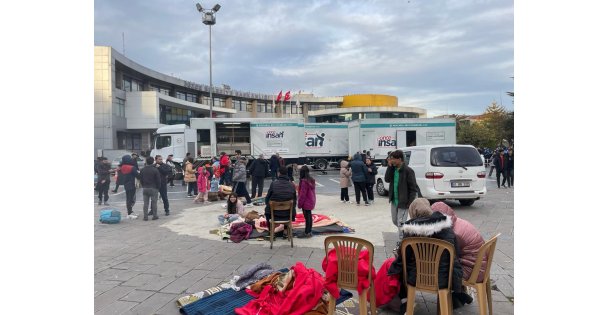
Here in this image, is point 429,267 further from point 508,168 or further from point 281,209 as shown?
point 508,168

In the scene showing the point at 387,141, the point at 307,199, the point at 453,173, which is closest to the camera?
the point at 307,199

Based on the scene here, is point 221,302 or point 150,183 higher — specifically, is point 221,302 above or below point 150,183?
below

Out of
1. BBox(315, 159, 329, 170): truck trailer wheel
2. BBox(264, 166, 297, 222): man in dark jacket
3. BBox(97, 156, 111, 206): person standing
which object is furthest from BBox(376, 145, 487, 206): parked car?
BBox(315, 159, 329, 170): truck trailer wheel

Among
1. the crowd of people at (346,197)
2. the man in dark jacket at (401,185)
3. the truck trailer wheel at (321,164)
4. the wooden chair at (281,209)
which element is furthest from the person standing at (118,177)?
the truck trailer wheel at (321,164)

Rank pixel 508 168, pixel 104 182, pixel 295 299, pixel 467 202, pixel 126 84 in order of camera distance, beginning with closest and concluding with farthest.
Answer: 1. pixel 295 299
2. pixel 104 182
3. pixel 467 202
4. pixel 508 168
5. pixel 126 84

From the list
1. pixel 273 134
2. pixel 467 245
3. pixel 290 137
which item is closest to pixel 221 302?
pixel 467 245

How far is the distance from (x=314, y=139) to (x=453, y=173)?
46.9 ft

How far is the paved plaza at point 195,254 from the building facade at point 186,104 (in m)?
9.09

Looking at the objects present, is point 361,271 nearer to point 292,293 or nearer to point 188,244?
point 292,293

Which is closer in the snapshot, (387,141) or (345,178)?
(345,178)

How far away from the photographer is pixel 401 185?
567 cm

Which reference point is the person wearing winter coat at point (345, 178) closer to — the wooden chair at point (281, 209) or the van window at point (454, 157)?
the van window at point (454, 157)

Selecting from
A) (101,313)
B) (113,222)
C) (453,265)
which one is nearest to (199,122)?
(113,222)

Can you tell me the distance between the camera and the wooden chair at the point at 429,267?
9.93 ft
